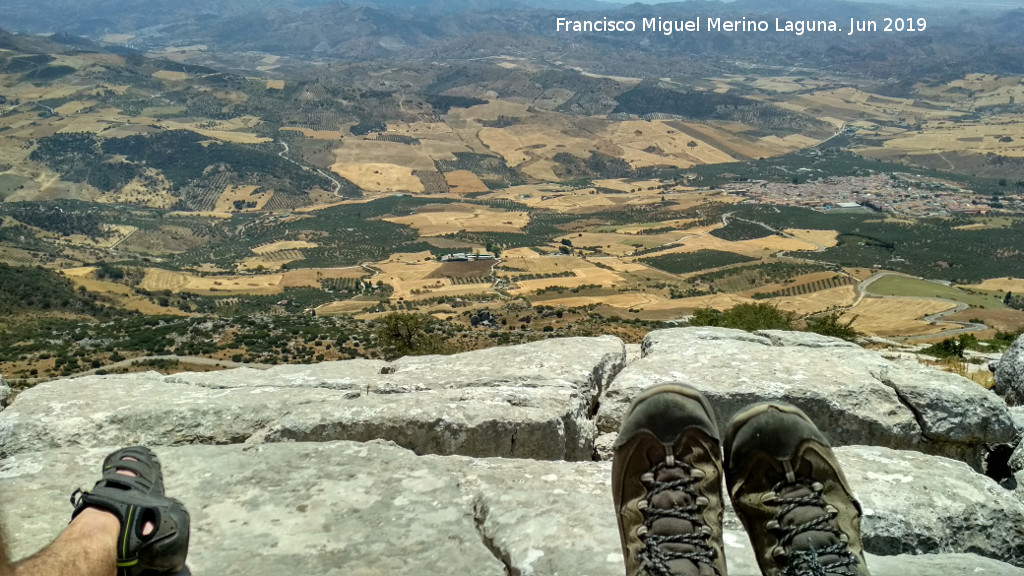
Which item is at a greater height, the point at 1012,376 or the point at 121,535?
the point at 121,535

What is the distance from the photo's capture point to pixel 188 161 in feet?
589

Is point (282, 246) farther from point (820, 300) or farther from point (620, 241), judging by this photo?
point (820, 300)

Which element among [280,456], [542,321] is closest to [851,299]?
[542,321]

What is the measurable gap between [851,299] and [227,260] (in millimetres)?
95551

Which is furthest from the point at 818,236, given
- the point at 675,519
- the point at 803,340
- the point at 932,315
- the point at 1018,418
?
the point at 675,519

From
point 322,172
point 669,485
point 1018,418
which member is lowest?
point 322,172

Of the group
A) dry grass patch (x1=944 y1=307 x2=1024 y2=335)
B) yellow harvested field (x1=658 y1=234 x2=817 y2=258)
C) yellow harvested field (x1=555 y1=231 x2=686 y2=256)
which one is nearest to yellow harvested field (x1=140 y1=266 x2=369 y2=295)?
yellow harvested field (x1=555 y1=231 x2=686 y2=256)

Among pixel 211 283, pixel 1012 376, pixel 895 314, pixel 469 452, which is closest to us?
pixel 469 452

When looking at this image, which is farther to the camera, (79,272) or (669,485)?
(79,272)

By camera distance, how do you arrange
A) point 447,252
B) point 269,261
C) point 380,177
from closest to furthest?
1. point 269,261
2. point 447,252
3. point 380,177

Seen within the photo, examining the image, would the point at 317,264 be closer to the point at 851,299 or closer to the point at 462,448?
the point at 851,299

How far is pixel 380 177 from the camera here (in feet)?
606

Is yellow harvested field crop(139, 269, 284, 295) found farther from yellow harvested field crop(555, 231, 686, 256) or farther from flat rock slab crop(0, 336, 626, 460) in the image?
flat rock slab crop(0, 336, 626, 460)

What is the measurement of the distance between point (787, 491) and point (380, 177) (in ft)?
614
